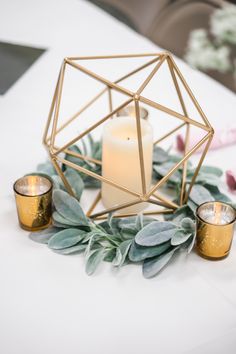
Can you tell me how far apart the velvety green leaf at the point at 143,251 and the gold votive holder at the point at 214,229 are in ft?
0.16

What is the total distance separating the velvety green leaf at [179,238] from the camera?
0.77 m

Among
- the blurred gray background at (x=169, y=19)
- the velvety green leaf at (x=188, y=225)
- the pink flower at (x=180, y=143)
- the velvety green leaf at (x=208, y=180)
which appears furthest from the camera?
the blurred gray background at (x=169, y=19)

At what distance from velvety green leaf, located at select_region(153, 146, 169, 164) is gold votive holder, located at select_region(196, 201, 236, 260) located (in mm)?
170

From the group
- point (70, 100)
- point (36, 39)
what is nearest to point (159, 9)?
point (36, 39)

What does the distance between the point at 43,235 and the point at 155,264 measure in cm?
16

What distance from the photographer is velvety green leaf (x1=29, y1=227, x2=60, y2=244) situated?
0.82 metres

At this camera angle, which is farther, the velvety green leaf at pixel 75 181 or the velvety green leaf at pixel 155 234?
the velvety green leaf at pixel 75 181

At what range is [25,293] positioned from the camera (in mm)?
743

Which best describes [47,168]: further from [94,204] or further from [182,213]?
[182,213]

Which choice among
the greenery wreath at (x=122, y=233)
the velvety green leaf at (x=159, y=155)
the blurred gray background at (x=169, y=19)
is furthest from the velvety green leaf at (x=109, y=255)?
the blurred gray background at (x=169, y=19)

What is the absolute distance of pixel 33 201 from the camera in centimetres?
81

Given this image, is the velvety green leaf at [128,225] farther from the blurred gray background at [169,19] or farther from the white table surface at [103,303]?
the blurred gray background at [169,19]

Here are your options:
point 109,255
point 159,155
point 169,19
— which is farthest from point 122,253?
point 169,19

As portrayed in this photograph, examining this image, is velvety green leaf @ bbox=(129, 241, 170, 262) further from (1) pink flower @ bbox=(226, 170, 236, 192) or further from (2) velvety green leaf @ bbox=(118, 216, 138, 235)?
(1) pink flower @ bbox=(226, 170, 236, 192)
